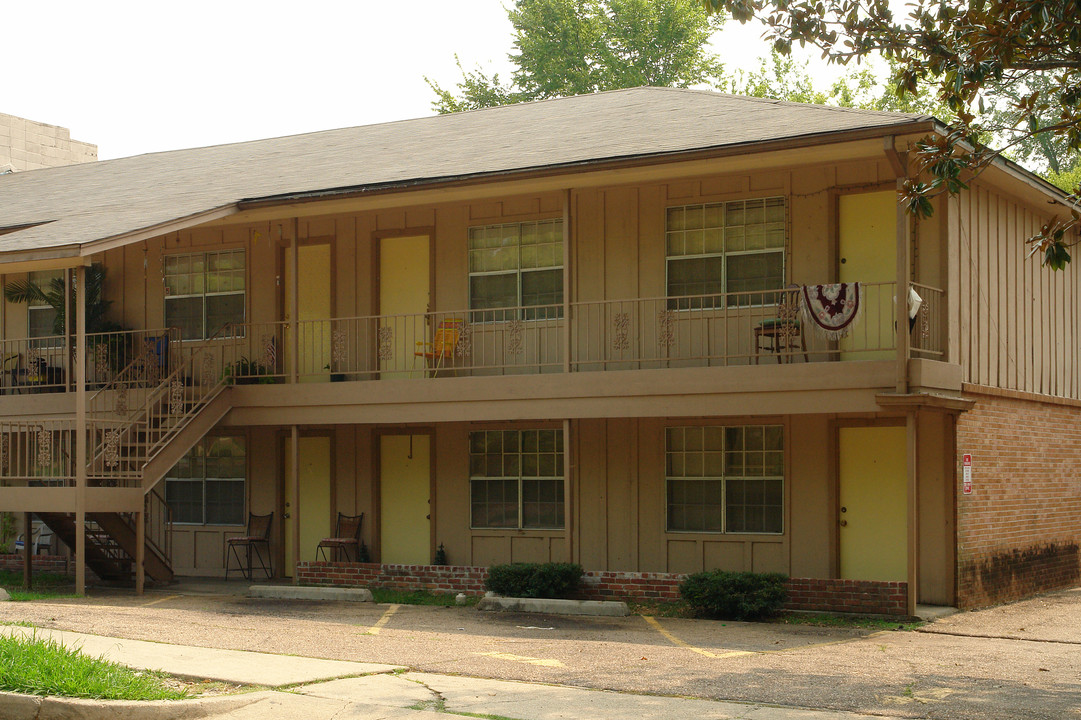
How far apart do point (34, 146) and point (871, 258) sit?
23.5 m

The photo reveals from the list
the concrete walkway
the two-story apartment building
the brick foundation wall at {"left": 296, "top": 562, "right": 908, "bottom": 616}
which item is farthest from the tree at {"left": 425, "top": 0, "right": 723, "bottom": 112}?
the concrete walkway

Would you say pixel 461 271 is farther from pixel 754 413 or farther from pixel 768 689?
pixel 768 689

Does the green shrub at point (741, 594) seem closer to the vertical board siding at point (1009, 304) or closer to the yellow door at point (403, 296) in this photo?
the vertical board siding at point (1009, 304)

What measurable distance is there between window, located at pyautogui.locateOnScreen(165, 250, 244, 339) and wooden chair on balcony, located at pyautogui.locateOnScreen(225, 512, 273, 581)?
3186 mm

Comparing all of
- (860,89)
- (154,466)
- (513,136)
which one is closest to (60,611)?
(154,466)

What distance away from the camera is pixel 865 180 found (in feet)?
48.9

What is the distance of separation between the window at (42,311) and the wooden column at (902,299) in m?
14.3

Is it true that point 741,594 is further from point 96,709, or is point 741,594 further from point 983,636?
point 96,709

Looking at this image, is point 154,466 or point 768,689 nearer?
point 768,689

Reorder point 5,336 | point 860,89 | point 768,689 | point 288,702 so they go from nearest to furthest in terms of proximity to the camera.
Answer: point 288,702 → point 768,689 → point 5,336 → point 860,89

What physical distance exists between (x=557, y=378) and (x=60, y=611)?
647 centimetres

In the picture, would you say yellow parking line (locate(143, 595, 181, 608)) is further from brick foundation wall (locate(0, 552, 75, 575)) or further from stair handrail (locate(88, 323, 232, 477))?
brick foundation wall (locate(0, 552, 75, 575))

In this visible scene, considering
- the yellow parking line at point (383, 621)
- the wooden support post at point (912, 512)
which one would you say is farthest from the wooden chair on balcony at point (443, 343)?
the wooden support post at point (912, 512)

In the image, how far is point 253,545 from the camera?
18.5m
